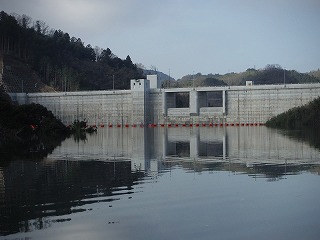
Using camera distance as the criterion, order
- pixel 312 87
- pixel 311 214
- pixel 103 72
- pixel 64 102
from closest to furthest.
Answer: pixel 311 214 < pixel 312 87 < pixel 64 102 < pixel 103 72

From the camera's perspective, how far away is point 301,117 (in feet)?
221

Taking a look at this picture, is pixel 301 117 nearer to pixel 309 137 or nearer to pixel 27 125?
pixel 309 137

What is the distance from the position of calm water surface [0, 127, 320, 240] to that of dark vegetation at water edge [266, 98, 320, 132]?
50.1 m

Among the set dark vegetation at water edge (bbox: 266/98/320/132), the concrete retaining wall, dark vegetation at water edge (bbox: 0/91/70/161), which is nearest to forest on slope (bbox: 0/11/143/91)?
the concrete retaining wall

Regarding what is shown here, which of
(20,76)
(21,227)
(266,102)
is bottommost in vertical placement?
(21,227)

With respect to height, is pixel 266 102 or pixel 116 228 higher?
pixel 266 102

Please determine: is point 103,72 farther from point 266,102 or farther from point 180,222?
point 180,222

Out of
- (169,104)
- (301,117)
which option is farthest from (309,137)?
(169,104)

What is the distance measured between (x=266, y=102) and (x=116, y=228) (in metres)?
74.0

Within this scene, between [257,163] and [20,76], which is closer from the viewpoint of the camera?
[257,163]

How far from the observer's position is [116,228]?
754 centimetres

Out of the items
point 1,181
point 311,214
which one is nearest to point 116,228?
point 311,214

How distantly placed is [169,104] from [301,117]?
28.7 meters

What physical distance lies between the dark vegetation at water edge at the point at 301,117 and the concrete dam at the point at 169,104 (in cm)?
618
